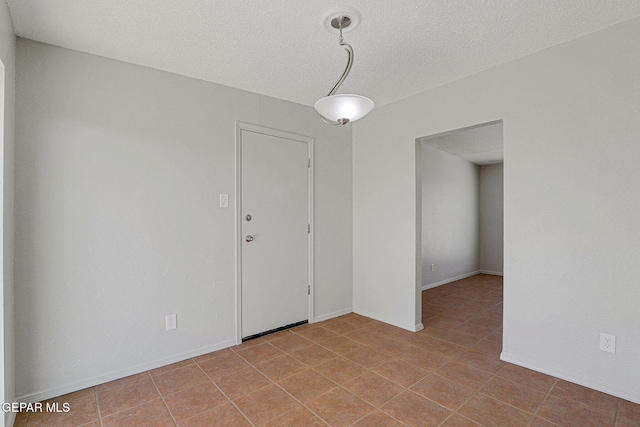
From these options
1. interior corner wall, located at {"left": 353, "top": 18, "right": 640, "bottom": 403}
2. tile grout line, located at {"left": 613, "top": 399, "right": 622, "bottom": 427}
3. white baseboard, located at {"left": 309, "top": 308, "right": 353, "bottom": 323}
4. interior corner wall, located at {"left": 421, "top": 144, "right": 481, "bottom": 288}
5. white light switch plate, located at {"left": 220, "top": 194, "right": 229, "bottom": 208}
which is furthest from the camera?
interior corner wall, located at {"left": 421, "top": 144, "right": 481, "bottom": 288}

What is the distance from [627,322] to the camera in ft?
6.50

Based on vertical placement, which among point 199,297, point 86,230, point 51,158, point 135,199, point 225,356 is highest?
point 51,158

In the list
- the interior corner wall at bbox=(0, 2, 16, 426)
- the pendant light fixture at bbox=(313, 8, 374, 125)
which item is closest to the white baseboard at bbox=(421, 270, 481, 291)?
the pendant light fixture at bbox=(313, 8, 374, 125)

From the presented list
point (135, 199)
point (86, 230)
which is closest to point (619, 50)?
point (135, 199)

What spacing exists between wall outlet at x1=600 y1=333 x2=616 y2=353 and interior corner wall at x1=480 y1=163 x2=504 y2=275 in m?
4.39

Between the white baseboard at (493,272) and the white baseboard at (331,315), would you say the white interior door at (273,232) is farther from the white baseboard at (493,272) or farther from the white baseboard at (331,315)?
the white baseboard at (493,272)

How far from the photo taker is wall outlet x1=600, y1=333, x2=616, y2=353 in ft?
6.65

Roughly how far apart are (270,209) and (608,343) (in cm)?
277

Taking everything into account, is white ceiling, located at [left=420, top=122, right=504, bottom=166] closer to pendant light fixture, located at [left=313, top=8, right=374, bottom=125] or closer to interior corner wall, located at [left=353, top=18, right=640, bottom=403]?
interior corner wall, located at [left=353, top=18, right=640, bottom=403]

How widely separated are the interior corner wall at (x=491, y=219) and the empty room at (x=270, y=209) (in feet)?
11.3

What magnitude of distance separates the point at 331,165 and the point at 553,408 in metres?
2.78

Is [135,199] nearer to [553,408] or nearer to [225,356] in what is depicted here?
[225,356]

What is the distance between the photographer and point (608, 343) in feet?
6.71

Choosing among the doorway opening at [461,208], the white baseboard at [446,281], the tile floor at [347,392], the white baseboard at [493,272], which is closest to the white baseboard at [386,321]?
the tile floor at [347,392]
